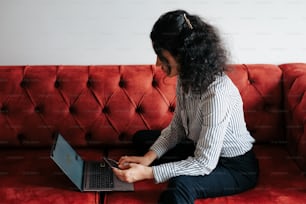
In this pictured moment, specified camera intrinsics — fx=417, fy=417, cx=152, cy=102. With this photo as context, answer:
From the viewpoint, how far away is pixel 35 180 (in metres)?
1.09

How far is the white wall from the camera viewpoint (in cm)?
132

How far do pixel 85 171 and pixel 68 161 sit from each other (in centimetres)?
7

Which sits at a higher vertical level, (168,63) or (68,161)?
(168,63)

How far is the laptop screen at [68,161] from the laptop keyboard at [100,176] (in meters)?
0.03

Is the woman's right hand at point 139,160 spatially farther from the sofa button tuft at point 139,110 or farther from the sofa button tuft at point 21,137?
the sofa button tuft at point 21,137

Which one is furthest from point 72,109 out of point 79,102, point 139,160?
point 139,160

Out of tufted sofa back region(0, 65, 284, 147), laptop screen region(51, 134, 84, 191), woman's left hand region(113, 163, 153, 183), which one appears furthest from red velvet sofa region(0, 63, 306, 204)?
woman's left hand region(113, 163, 153, 183)

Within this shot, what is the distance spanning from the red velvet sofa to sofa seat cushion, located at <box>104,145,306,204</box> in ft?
0.11

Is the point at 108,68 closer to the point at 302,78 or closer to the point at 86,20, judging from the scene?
the point at 86,20

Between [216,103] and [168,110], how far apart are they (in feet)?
1.02

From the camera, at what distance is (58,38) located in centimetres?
135

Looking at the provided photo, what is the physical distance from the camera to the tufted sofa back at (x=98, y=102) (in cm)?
124

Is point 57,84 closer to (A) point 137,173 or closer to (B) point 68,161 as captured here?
(B) point 68,161

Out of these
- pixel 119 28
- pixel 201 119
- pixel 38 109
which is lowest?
pixel 38 109
